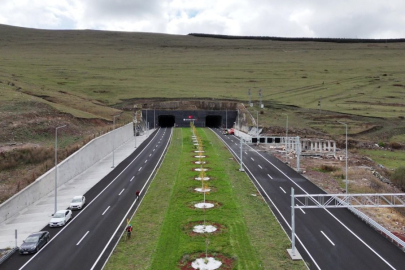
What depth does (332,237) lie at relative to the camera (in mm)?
31500

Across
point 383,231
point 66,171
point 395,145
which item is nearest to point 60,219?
point 66,171

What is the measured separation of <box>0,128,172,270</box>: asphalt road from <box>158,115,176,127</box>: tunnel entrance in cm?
7372

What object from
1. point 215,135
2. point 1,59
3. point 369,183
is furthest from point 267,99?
point 1,59

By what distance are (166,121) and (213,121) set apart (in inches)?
711

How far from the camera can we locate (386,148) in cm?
7994

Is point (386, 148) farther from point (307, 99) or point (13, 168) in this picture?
point (13, 168)

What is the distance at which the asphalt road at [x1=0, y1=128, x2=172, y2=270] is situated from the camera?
1094 inches

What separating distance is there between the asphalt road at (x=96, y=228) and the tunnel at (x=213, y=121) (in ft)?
241

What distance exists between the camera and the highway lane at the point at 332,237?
27.2 metres

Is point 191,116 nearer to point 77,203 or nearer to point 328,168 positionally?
point 328,168

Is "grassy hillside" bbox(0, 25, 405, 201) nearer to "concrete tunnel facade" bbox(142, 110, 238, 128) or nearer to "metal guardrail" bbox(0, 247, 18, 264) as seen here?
"concrete tunnel facade" bbox(142, 110, 238, 128)

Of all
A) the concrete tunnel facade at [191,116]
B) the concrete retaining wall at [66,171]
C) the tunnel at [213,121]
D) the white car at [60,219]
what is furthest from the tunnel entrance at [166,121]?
the white car at [60,219]

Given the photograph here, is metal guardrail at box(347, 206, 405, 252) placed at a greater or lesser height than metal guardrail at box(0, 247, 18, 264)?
greater

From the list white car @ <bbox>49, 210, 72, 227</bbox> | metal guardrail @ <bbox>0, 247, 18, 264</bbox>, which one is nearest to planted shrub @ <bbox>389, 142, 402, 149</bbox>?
white car @ <bbox>49, 210, 72, 227</bbox>
